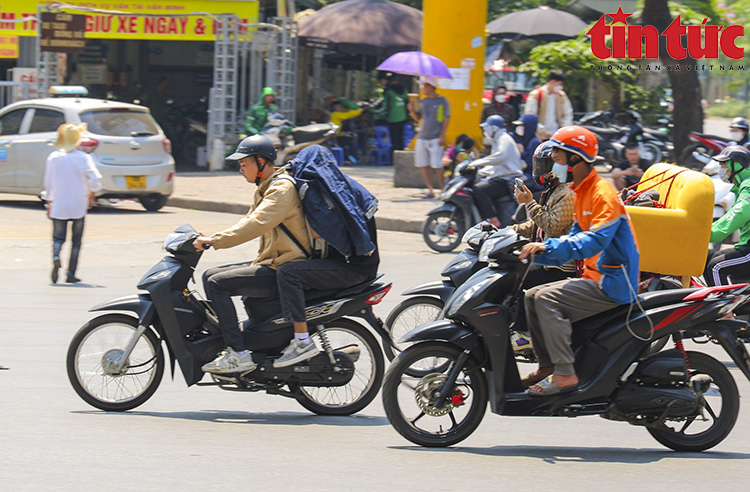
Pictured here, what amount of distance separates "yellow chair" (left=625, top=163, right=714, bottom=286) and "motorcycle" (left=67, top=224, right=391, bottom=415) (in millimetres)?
1921

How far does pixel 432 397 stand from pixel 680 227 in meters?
2.48

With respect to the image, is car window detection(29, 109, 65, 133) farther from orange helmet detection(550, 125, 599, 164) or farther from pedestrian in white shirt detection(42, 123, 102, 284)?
orange helmet detection(550, 125, 599, 164)

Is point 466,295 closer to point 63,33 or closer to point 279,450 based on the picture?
point 279,450

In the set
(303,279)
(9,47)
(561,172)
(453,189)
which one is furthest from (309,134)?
(561,172)

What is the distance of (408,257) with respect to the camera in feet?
41.5

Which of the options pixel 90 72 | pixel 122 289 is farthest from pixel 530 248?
pixel 90 72

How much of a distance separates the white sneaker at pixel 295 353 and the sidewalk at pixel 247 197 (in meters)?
8.54

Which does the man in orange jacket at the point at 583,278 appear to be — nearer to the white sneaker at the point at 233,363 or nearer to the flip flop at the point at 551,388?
the flip flop at the point at 551,388

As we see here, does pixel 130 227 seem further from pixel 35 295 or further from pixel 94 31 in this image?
pixel 94 31

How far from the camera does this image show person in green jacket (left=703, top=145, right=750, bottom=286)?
7.84 m

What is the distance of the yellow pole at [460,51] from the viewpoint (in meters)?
17.4

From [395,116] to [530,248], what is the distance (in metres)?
17.5

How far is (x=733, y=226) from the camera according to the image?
7848 millimetres

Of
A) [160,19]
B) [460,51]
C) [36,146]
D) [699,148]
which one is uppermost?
[160,19]
